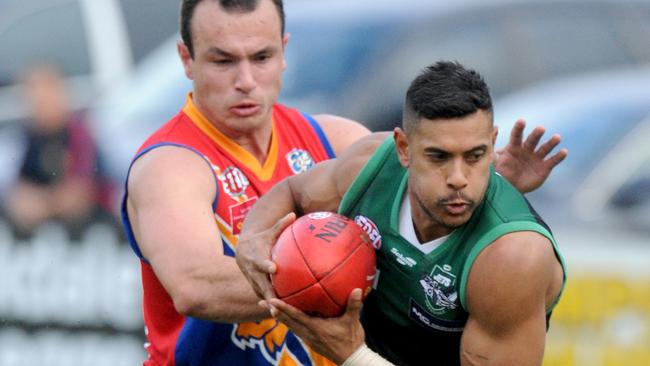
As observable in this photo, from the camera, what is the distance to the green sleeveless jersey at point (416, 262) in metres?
4.57

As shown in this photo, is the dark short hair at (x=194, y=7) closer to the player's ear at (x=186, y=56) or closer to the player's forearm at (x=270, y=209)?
the player's ear at (x=186, y=56)

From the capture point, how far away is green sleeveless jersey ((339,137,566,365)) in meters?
4.57

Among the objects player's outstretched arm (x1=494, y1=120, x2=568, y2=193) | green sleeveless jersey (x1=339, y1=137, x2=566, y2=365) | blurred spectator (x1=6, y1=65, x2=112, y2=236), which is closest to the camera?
green sleeveless jersey (x1=339, y1=137, x2=566, y2=365)

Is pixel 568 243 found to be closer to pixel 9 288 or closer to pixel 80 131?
pixel 80 131

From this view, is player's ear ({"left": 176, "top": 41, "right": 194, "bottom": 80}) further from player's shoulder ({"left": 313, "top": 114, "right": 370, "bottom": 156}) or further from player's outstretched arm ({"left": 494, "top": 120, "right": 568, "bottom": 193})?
player's outstretched arm ({"left": 494, "top": 120, "right": 568, "bottom": 193})

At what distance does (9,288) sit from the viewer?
8.79 metres

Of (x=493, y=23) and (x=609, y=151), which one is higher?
(x=493, y=23)

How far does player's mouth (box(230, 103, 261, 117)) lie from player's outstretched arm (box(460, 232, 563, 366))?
4.82 feet

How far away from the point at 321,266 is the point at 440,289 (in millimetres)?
412

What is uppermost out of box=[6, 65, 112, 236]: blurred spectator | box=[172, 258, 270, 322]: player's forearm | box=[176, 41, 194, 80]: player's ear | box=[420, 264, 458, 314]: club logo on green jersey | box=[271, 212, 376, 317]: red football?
box=[176, 41, 194, 80]: player's ear

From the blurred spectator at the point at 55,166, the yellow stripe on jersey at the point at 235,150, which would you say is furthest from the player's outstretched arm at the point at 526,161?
the blurred spectator at the point at 55,166

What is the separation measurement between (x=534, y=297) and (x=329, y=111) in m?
3.55

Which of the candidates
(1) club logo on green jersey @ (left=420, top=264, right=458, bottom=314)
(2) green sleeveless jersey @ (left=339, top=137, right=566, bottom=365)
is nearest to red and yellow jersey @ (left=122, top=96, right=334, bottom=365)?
(2) green sleeveless jersey @ (left=339, top=137, right=566, bottom=365)

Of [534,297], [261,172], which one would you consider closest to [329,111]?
[261,172]
